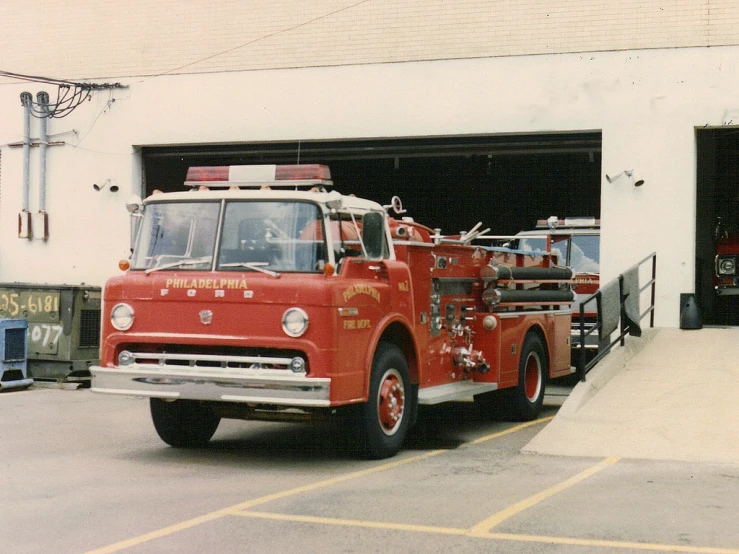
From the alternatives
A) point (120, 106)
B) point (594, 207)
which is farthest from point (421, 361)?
point (594, 207)

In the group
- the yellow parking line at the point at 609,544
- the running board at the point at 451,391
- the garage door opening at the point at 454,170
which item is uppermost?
the garage door opening at the point at 454,170

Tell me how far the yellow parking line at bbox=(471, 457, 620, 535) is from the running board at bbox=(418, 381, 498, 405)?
1.73m

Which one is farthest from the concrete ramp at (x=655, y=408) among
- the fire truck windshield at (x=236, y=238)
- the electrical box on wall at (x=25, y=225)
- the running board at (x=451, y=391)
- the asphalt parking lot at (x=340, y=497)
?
the electrical box on wall at (x=25, y=225)

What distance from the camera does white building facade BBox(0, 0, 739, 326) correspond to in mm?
16984

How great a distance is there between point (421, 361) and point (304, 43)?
1002 cm

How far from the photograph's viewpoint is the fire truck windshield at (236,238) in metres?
9.32

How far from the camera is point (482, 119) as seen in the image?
59.3 ft

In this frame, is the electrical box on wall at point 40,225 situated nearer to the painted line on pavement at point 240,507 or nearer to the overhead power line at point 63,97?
the overhead power line at point 63,97

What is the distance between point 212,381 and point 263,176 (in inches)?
80.0

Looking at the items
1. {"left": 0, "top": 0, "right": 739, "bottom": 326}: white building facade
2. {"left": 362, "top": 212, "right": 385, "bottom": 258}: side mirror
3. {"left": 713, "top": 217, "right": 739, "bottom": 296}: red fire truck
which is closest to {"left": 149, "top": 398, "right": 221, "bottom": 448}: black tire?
{"left": 362, "top": 212, "right": 385, "bottom": 258}: side mirror

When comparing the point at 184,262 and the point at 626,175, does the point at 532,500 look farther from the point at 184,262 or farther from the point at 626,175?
the point at 626,175

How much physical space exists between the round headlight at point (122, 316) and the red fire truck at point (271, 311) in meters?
0.01

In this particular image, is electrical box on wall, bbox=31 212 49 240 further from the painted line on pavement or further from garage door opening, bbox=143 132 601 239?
the painted line on pavement

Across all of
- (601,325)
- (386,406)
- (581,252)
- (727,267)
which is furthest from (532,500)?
(727,267)
